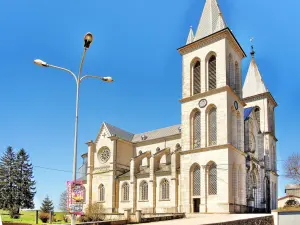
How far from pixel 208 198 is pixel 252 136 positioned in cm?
1501

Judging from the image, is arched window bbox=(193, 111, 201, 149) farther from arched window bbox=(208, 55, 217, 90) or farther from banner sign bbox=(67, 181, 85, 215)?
banner sign bbox=(67, 181, 85, 215)

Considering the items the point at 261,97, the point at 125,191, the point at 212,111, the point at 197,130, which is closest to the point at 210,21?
the point at 212,111

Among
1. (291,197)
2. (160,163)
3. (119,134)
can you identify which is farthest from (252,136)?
(291,197)

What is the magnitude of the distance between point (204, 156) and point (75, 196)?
29.5m

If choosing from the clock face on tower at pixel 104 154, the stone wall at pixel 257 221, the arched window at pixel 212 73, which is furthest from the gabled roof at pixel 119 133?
the stone wall at pixel 257 221

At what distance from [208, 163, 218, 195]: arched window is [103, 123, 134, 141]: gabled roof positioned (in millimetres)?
22371

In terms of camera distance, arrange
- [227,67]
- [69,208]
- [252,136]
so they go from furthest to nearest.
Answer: [252,136]
[227,67]
[69,208]

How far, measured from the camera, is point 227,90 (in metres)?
40.2

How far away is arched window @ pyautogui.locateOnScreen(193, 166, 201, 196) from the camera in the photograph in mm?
40438

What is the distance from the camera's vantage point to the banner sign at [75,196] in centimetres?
1192

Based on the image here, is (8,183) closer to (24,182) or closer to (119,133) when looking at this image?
(24,182)

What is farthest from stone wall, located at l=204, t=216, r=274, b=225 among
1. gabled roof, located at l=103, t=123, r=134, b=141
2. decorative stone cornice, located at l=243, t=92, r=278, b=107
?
decorative stone cornice, located at l=243, t=92, r=278, b=107

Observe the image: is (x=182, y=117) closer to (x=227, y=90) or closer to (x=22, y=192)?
(x=227, y=90)

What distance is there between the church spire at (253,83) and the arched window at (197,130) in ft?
70.9
